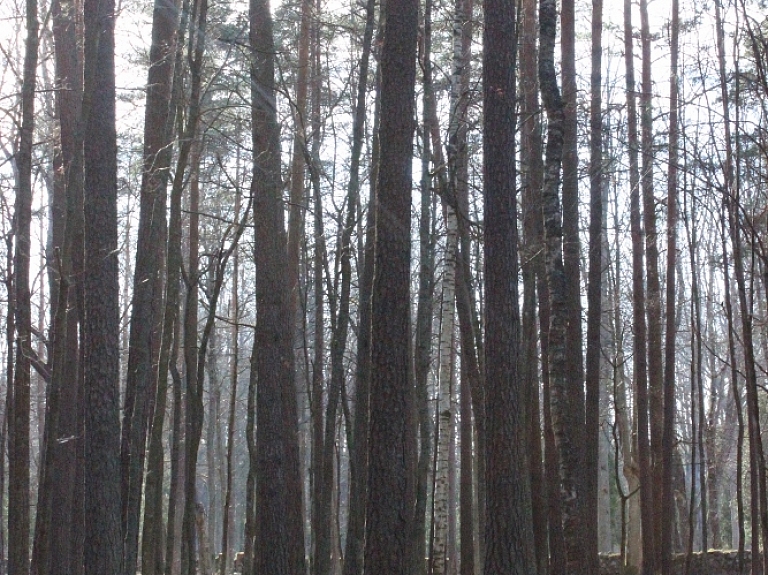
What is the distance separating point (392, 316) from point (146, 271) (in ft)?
15.8

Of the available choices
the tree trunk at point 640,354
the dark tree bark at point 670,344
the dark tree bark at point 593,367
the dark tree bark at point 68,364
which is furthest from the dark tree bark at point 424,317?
the dark tree bark at point 68,364

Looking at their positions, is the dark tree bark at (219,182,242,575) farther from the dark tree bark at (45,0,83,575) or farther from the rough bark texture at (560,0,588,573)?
the rough bark texture at (560,0,588,573)

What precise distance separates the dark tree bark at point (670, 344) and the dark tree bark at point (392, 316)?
23.7 ft

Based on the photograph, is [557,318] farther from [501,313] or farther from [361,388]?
[361,388]

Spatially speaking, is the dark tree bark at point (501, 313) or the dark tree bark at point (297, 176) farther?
the dark tree bark at point (297, 176)

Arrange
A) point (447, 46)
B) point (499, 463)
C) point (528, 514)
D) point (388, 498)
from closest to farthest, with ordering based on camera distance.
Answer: point (388, 498) → point (499, 463) → point (528, 514) → point (447, 46)

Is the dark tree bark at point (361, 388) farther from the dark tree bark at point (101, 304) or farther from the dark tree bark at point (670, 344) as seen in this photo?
the dark tree bark at point (670, 344)

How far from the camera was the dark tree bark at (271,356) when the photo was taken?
10336 millimetres

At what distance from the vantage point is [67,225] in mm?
10164

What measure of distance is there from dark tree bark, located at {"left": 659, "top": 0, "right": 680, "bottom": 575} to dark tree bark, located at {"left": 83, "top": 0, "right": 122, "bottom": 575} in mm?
9334

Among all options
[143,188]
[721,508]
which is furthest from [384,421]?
[721,508]

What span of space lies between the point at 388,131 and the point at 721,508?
116ft

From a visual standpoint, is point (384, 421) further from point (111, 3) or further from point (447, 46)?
point (447, 46)

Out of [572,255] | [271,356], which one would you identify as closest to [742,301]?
[572,255]
